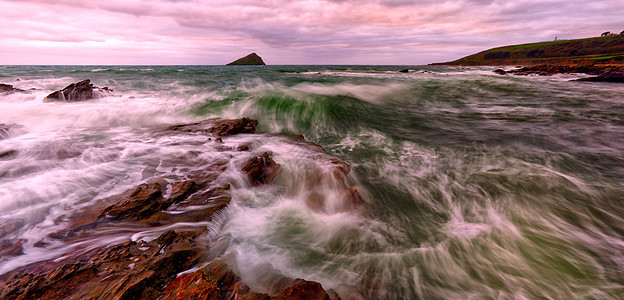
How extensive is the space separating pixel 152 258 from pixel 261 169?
3.08 m

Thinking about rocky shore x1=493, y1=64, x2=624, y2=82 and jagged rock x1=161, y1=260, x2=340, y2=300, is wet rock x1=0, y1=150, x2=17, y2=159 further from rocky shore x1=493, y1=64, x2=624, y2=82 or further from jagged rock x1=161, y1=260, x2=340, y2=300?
rocky shore x1=493, y1=64, x2=624, y2=82

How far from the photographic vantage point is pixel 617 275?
3.32 metres

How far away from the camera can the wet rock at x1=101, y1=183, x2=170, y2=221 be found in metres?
3.79

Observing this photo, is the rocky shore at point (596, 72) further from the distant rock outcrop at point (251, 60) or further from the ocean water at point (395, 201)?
the distant rock outcrop at point (251, 60)

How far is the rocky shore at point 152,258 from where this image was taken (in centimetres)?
235

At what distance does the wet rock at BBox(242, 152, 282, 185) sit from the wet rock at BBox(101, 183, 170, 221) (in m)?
1.76

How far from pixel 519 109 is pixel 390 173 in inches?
446

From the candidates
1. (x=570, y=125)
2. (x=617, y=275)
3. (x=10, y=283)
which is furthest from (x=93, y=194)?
(x=570, y=125)

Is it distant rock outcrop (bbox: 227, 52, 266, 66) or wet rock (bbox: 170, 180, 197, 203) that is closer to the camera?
wet rock (bbox: 170, 180, 197, 203)

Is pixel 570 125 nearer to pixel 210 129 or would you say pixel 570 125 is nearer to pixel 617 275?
pixel 617 275

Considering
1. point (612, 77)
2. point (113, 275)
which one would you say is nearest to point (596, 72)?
point (612, 77)

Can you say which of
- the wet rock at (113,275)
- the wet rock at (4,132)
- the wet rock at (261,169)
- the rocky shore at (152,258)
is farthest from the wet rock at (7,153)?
the wet rock at (261,169)

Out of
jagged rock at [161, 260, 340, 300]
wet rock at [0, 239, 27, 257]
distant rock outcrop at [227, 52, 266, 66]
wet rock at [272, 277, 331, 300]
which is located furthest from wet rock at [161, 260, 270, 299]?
distant rock outcrop at [227, 52, 266, 66]

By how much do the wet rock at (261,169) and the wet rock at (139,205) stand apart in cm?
176
